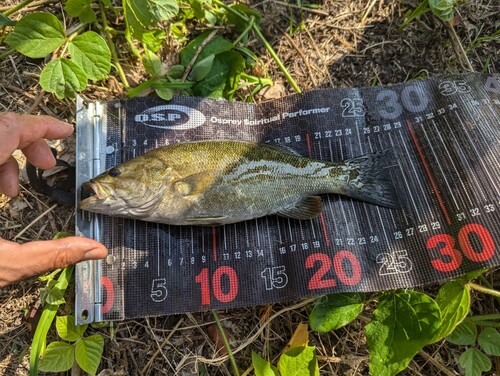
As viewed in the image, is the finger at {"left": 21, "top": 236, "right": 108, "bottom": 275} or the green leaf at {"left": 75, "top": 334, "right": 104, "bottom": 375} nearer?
the finger at {"left": 21, "top": 236, "right": 108, "bottom": 275}

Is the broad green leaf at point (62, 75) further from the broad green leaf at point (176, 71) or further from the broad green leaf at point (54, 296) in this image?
the broad green leaf at point (54, 296)

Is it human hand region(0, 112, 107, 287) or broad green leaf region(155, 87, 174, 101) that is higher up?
broad green leaf region(155, 87, 174, 101)

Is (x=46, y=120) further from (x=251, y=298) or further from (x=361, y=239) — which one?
(x=361, y=239)

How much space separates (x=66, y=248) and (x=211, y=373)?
1.58m

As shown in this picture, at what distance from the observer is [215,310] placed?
3.44 meters

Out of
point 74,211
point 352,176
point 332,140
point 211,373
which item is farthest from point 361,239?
point 74,211

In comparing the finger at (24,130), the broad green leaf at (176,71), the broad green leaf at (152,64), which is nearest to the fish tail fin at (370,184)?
the broad green leaf at (176,71)

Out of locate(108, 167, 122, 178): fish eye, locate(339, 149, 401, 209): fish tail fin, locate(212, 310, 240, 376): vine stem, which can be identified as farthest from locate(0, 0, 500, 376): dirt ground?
locate(339, 149, 401, 209): fish tail fin

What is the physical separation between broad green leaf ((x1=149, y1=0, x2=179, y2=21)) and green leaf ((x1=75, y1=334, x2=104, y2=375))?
256 cm

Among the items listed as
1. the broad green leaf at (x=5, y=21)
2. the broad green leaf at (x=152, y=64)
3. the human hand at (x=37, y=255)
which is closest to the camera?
the human hand at (x=37, y=255)

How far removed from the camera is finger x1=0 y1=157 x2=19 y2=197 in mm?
3316

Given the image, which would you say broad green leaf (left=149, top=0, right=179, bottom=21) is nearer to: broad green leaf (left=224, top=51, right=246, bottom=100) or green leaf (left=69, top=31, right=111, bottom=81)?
green leaf (left=69, top=31, right=111, bottom=81)

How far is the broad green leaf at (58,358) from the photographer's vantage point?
11.0ft

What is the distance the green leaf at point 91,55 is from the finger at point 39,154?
0.67 meters
